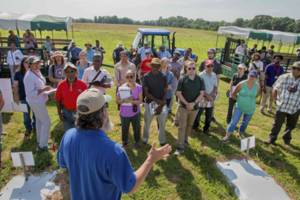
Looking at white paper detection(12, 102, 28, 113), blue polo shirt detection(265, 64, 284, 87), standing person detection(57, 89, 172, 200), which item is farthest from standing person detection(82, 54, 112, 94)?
blue polo shirt detection(265, 64, 284, 87)

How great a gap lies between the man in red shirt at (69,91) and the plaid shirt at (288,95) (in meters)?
3.83

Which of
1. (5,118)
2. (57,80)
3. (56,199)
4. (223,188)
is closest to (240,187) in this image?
(223,188)

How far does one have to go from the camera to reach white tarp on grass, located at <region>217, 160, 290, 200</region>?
12.0 feet

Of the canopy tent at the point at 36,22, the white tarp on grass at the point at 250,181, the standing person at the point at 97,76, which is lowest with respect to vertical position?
the white tarp on grass at the point at 250,181

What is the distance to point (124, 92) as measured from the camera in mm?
4215

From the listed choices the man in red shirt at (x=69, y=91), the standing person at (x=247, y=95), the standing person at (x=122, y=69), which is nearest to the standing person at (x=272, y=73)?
the standing person at (x=247, y=95)

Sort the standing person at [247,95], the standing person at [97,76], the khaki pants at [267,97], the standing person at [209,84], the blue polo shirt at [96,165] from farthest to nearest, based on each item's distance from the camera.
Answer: the khaki pants at [267,97]
the standing person at [209,84]
the standing person at [247,95]
the standing person at [97,76]
the blue polo shirt at [96,165]

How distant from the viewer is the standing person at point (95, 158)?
1545 mm

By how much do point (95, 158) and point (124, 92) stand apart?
272cm

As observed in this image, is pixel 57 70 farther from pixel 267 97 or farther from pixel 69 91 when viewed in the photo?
pixel 267 97

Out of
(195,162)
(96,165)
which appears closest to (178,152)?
(195,162)

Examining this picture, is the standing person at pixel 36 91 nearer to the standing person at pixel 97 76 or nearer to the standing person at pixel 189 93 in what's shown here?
the standing person at pixel 97 76

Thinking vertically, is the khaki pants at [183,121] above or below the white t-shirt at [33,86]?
below

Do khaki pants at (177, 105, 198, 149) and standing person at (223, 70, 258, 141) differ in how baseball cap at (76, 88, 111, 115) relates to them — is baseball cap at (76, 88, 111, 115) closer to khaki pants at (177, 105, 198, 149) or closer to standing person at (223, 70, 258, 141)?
khaki pants at (177, 105, 198, 149)
